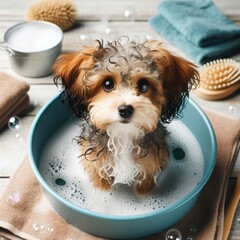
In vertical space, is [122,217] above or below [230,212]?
above

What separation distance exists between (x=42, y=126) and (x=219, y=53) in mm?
846

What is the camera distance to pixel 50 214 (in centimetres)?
164

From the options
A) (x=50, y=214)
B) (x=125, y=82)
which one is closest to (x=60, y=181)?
(x=50, y=214)

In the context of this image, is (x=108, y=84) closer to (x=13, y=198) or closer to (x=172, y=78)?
(x=172, y=78)

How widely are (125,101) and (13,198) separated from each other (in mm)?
577

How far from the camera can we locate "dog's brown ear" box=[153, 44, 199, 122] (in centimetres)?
143

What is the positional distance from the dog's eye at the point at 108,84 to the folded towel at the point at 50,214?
470 mm

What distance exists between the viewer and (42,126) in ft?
5.86

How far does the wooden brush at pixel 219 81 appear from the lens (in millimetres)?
2055

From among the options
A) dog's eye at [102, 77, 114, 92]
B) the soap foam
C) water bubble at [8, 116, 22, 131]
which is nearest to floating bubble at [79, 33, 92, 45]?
the soap foam

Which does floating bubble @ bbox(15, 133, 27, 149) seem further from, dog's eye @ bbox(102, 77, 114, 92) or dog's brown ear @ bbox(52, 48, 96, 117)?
dog's eye @ bbox(102, 77, 114, 92)

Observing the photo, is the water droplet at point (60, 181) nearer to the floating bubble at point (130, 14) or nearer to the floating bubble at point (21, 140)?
the floating bubble at point (21, 140)

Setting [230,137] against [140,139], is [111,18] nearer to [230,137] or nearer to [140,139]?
[230,137]

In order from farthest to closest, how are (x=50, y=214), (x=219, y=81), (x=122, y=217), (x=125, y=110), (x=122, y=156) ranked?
(x=219, y=81), (x=50, y=214), (x=122, y=156), (x=122, y=217), (x=125, y=110)
